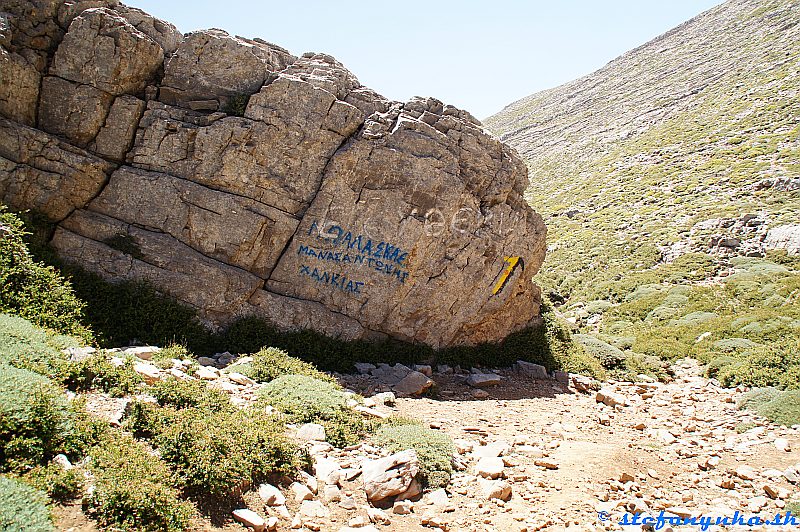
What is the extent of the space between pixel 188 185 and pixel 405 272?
22.6 feet

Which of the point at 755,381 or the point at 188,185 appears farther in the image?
the point at 755,381

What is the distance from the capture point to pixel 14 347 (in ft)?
26.5

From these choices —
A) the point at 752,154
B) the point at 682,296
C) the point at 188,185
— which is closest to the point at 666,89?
the point at 752,154

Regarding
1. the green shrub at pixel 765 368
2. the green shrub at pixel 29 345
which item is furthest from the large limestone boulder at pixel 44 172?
the green shrub at pixel 765 368

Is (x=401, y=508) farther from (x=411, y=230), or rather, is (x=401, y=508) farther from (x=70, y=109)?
(x=70, y=109)

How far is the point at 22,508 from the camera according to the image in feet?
16.2

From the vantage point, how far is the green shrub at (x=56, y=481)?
17.6ft

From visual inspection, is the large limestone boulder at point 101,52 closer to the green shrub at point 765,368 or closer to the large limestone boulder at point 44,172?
the large limestone boulder at point 44,172

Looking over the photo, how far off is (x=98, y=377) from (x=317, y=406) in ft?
12.9

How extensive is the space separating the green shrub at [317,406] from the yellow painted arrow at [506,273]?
8094 mm

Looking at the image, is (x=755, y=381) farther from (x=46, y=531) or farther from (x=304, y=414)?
(x=46, y=531)

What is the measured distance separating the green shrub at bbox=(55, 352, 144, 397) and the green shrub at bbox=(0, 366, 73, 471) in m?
1.37

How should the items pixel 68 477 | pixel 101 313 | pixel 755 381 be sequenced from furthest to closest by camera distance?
pixel 755 381 → pixel 101 313 → pixel 68 477
